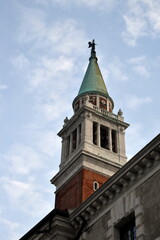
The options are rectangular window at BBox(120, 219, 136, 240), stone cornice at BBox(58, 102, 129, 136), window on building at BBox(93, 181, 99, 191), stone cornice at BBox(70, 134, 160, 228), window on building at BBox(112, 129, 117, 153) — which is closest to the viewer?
stone cornice at BBox(70, 134, 160, 228)

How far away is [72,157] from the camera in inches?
1469

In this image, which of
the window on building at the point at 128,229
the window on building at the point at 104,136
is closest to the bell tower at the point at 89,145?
the window on building at the point at 104,136

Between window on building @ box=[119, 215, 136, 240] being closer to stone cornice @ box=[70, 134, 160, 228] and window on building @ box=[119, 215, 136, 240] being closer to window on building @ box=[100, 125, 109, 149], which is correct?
stone cornice @ box=[70, 134, 160, 228]

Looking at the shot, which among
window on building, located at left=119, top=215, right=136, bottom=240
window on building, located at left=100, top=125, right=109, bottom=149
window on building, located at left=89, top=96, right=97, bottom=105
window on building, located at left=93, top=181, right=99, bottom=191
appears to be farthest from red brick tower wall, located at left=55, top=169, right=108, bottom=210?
window on building, located at left=119, top=215, right=136, bottom=240

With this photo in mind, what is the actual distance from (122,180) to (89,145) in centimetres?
1605

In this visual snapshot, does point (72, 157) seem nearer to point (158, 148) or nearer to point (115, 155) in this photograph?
point (115, 155)

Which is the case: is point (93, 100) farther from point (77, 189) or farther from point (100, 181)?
point (77, 189)

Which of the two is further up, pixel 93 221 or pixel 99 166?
pixel 99 166

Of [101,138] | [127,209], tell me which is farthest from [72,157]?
[127,209]

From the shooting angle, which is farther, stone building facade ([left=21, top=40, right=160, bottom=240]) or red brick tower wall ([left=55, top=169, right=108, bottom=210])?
red brick tower wall ([left=55, top=169, right=108, bottom=210])

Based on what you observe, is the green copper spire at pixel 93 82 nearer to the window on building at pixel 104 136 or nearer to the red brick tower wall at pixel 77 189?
the window on building at pixel 104 136

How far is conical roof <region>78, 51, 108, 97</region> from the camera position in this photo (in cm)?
4444

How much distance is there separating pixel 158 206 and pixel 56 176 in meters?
20.1

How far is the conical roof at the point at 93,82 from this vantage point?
146 ft
